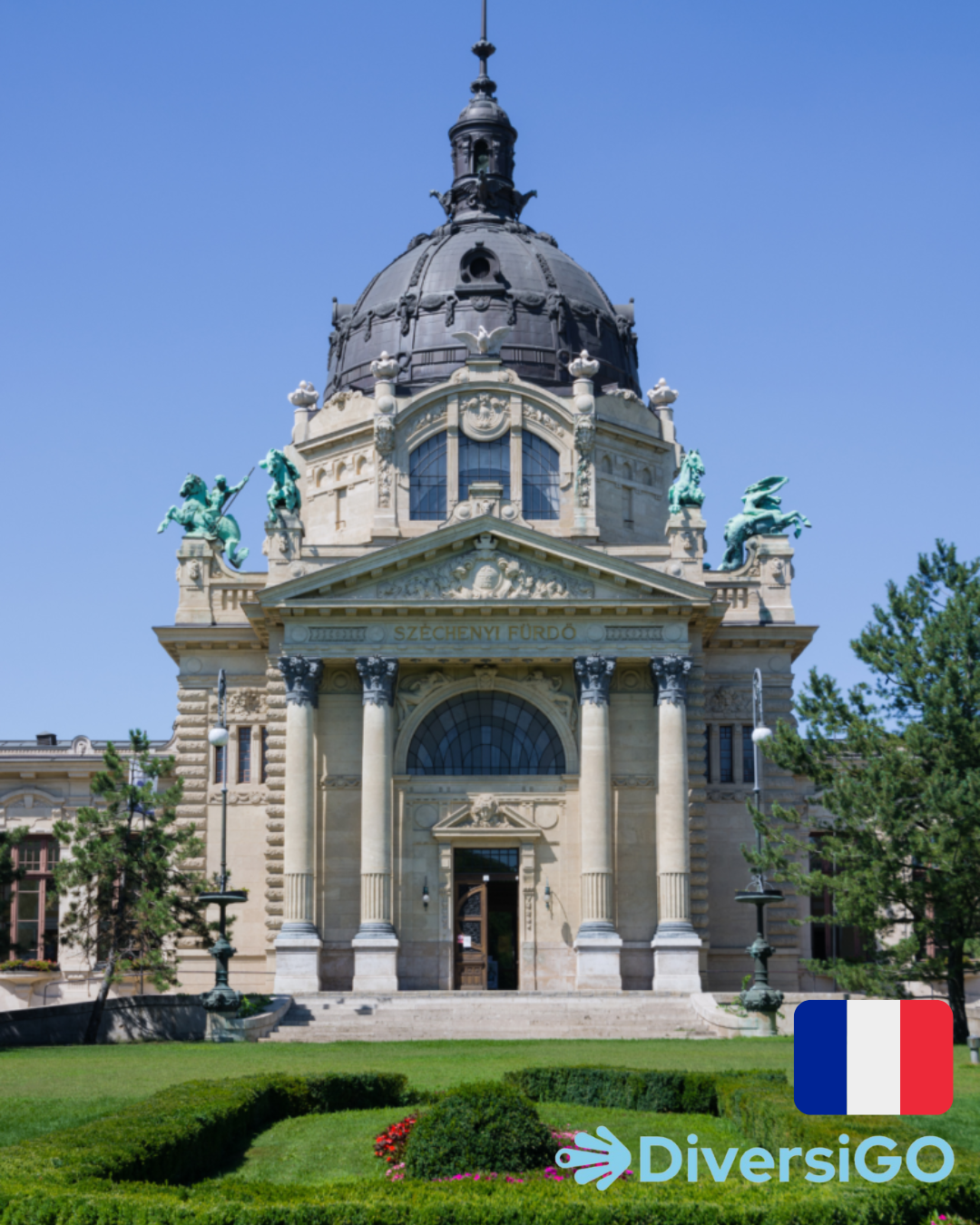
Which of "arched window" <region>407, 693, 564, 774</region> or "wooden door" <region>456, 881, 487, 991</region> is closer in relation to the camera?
"wooden door" <region>456, 881, 487, 991</region>

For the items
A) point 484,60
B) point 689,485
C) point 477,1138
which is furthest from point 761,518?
point 477,1138

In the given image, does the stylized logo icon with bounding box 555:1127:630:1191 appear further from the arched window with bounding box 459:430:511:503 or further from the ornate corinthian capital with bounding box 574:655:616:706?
the arched window with bounding box 459:430:511:503

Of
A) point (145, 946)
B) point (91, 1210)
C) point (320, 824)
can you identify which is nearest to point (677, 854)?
point (320, 824)

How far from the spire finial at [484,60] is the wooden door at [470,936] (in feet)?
125

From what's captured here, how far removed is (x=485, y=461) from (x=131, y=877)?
20.1m

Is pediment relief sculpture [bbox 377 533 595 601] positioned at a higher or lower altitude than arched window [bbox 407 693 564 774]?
higher

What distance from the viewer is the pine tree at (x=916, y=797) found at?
38.9 metres

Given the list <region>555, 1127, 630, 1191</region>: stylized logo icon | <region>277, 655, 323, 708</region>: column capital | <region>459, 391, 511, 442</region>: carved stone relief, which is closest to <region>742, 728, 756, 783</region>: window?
<region>459, 391, 511, 442</region>: carved stone relief

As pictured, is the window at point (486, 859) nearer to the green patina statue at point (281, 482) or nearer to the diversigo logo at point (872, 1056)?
the green patina statue at point (281, 482)

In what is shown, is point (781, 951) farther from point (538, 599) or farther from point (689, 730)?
point (538, 599)

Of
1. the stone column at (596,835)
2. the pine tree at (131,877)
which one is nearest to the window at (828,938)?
the stone column at (596,835)

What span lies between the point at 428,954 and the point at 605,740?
27.7 ft

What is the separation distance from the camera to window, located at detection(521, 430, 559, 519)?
5744cm

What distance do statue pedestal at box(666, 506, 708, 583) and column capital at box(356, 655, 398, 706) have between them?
359 inches
